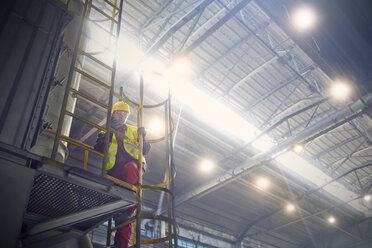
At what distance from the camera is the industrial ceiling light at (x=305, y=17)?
7.05 meters

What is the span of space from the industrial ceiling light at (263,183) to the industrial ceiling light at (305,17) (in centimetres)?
982

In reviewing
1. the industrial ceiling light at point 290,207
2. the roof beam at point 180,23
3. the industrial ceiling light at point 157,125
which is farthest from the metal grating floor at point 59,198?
the industrial ceiling light at point 290,207

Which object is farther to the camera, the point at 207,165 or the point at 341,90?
the point at 207,165

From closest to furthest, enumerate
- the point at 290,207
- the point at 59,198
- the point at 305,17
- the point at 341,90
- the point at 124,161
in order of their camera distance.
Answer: the point at 59,198, the point at 124,161, the point at 305,17, the point at 341,90, the point at 290,207

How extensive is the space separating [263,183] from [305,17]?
1030cm

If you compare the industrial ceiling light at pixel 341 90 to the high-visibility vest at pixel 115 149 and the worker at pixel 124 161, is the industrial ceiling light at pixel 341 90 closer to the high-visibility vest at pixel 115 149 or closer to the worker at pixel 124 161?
the worker at pixel 124 161

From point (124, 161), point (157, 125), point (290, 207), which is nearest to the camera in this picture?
point (124, 161)

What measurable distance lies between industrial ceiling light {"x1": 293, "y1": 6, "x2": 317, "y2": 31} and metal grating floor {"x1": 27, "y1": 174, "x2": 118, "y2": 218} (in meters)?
6.39

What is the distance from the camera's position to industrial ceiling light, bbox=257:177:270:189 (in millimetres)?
15500

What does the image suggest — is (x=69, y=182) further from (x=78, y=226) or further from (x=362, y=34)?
(x=362, y=34)

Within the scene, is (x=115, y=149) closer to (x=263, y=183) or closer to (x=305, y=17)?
(x=305, y=17)

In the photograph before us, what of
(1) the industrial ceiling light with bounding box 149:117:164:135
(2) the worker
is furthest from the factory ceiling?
(2) the worker

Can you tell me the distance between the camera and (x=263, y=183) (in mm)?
15500

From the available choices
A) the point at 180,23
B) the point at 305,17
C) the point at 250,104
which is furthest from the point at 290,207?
the point at 180,23
